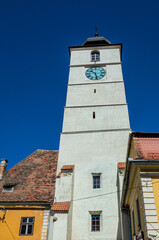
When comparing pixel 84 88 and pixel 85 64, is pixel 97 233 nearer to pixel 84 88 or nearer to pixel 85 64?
pixel 84 88

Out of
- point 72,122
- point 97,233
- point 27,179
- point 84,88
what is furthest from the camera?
point 84,88

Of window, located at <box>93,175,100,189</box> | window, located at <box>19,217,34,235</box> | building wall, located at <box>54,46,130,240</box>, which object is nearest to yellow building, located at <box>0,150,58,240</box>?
window, located at <box>19,217,34,235</box>

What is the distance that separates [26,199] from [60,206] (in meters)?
2.51

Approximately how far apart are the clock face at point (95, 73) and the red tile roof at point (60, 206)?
1327cm

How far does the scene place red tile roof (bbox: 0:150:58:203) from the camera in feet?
52.2

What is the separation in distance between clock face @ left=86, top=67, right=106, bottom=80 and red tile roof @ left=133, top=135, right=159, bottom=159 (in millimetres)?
14426

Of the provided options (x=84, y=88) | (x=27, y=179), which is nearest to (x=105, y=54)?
(x=84, y=88)

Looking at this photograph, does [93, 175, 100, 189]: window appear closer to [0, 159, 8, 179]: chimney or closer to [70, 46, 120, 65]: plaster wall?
[0, 159, 8, 179]: chimney

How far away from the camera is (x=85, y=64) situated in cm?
2553

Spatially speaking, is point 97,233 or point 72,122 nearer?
point 97,233

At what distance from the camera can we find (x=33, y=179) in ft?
58.3

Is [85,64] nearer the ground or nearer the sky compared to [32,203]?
nearer the sky

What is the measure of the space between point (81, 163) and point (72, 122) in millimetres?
4076

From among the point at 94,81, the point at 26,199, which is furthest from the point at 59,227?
the point at 94,81
